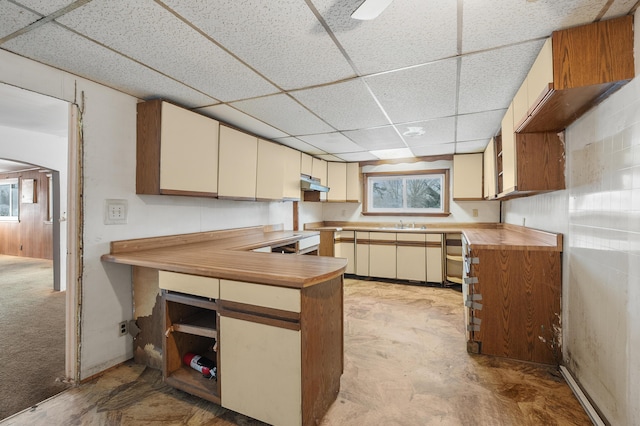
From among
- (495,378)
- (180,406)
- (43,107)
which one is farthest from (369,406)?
(43,107)

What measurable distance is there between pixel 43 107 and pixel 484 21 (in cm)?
375

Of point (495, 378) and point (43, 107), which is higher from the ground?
point (43, 107)

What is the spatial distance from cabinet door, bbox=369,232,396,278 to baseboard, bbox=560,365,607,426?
269 cm

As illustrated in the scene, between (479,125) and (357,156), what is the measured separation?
6.85ft

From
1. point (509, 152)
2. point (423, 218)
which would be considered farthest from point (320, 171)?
point (509, 152)

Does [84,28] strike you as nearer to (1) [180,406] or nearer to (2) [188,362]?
(2) [188,362]

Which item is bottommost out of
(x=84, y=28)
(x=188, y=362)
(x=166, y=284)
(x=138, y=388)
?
(x=138, y=388)

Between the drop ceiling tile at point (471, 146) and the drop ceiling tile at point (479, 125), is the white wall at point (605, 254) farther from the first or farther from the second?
the drop ceiling tile at point (471, 146)

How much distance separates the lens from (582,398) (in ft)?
5.91

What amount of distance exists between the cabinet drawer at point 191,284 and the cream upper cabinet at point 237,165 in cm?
119

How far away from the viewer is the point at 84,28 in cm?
150

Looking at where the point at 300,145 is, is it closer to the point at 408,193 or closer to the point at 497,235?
the point at 408,193

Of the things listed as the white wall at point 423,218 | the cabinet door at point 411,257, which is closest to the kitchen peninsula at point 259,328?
the cabinet door at point 411,257

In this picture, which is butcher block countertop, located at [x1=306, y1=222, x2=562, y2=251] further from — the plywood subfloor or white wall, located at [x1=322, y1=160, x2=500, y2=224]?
the plywood subfloor
